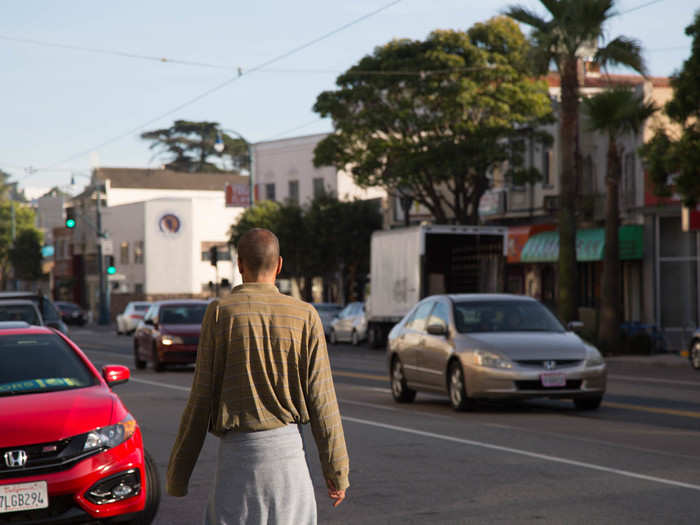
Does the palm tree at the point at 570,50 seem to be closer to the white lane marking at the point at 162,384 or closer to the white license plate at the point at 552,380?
the white lane marking at the point at 162,384

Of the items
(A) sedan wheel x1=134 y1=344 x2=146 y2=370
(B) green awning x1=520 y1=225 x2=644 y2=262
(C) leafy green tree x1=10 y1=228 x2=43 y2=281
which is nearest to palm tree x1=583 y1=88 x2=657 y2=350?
(B) green awning x1=520 y1=225 x2=644 y2=262

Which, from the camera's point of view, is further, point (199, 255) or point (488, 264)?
point (199, 255)

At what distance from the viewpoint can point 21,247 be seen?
4094 inches

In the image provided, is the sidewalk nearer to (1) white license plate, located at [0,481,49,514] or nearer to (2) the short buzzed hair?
(1) white license plate, located at [0,481,49,514]

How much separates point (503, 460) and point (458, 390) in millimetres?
4932

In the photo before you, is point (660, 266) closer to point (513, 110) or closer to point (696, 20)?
point (513, 110)

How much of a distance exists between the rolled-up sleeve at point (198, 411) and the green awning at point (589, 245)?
116ft

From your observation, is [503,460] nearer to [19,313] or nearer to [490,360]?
[490,360]

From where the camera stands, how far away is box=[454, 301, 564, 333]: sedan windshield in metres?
16.9

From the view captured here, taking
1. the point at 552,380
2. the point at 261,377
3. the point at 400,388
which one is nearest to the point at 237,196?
the point at 400,388

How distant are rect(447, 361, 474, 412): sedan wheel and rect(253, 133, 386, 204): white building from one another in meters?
52.1

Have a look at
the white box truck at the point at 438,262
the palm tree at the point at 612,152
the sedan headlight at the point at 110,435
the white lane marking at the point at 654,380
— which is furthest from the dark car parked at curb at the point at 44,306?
the palm tree at the point at 612,152

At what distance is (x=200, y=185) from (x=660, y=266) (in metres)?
60.6

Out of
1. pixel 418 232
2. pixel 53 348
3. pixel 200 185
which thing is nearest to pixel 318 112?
pixel 418 232
